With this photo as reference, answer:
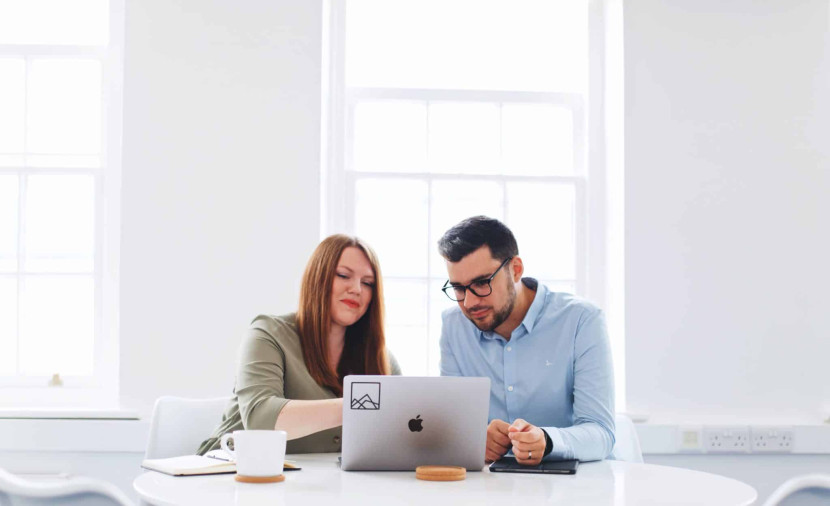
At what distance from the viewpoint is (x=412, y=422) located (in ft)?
5.65

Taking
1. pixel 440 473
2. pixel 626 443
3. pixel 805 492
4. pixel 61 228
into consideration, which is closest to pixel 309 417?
pixel 440 473

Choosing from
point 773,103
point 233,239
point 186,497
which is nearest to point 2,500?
point 186,497

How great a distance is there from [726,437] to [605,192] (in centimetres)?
109

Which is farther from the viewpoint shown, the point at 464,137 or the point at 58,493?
the point at 464,137

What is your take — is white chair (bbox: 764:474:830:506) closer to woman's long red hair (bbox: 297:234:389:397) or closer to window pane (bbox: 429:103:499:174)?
woman's long red hair (bbox: 297:234:389:397)

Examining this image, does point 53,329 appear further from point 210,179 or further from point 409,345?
point 409,345

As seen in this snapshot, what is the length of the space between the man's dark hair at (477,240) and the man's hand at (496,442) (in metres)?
0.53

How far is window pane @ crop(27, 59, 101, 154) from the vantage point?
11.4ft

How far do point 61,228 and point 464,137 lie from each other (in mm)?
1717

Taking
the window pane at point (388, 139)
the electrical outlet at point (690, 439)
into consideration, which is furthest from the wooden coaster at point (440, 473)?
the window pane at point (388, 139)

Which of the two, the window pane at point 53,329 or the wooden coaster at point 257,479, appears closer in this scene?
the wooden coaster at point 257,479

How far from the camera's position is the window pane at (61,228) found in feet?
11.2

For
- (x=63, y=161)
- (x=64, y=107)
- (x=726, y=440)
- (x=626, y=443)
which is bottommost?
(x=726, y=440)

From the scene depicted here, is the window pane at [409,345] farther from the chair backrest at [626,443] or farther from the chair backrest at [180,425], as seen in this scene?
the chair backrest at [626,443]
